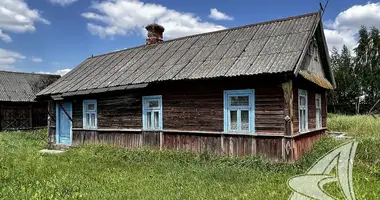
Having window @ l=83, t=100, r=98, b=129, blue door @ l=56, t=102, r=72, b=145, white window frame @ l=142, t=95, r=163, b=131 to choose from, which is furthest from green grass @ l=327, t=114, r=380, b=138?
blue door @ l=56, t=102, r=72, b=145

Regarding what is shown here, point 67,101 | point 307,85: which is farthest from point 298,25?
point 67,101

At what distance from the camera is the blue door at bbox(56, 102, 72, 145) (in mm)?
14898

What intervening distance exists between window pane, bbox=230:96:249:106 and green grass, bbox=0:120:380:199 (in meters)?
1.70

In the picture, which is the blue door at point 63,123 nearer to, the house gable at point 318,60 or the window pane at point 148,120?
the window pane at point 148,120

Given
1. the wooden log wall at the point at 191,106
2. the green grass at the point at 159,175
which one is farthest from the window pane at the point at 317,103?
the wooden log wall at the point at 191,106

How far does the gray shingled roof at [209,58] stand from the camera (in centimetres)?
963

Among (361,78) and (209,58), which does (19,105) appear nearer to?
(209,58)

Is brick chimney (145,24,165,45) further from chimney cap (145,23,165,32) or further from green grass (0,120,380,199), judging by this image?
green grass (0,120,380,199)

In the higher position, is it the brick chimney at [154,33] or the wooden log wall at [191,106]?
the brick chimney at [154,33]

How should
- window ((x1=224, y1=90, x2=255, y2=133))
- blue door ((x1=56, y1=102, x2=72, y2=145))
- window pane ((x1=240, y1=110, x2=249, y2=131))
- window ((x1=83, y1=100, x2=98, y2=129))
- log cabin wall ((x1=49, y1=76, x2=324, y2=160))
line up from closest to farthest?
log cabin wall ((x1=49, y1=76, x2=324, y2=160)), window ((x1=224, y1=90, x2=255, y2=133)), window pane ((x1=240, y1=110, x2=249, y2=131)), window ((x1=83, y1=100, x2=98, y2=129)), blue door ((x1=56, y1=102, x2=72, y2=145))

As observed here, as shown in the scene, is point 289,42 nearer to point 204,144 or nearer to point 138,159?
point 204,144

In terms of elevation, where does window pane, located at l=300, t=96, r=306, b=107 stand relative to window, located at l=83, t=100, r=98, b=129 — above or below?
above

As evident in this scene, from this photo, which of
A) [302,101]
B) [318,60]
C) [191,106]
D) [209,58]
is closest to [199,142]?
[191,106]

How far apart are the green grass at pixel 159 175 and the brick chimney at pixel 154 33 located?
6885 mm
